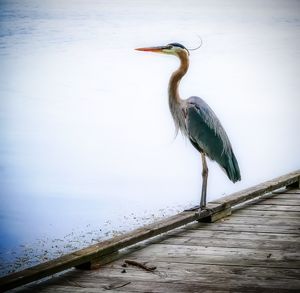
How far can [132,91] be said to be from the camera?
8172mm

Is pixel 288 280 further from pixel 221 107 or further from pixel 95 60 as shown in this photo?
pixel 95 60

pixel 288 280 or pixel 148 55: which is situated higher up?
pixel 148 55

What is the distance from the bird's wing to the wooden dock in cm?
26

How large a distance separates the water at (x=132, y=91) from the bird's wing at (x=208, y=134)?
110 inches

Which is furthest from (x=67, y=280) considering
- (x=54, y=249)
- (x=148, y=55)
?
(x=148, y=55)

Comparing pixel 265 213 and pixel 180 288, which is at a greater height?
pixel 265 213

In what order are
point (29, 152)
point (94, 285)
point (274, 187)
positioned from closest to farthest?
point (94, 285), point (274, 187), point (29, 152)

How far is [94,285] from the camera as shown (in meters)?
2.18

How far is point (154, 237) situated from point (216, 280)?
76cm

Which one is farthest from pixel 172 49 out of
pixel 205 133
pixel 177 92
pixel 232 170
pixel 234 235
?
pixel 234 235

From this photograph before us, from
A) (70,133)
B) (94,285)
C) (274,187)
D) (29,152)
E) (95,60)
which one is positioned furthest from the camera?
(95,60)

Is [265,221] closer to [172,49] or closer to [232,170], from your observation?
[232,170]

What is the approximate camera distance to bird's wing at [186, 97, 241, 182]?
3596 millimetres

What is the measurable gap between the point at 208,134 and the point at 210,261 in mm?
1229
